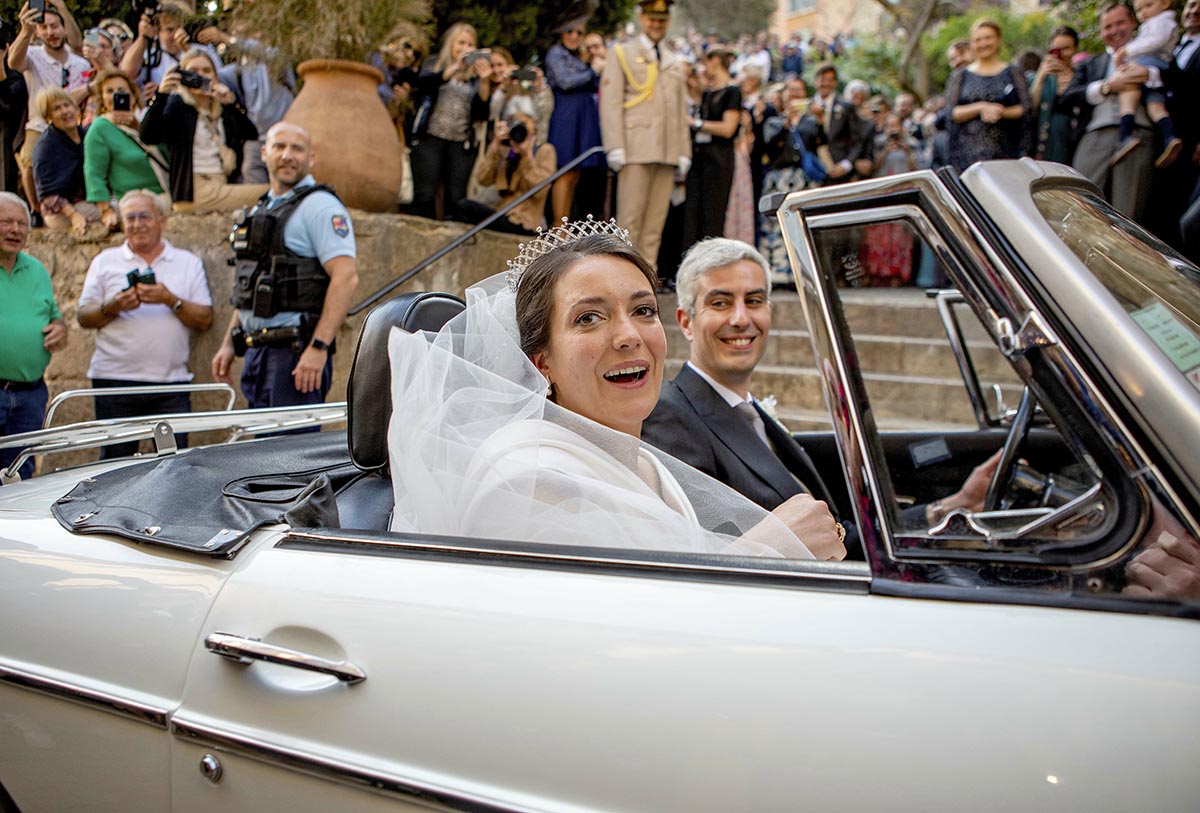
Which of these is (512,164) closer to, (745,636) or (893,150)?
(893,150)

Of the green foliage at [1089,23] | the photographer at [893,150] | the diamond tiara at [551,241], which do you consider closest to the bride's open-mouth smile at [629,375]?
the diamond tiara at [551,241]

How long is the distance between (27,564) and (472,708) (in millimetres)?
1020

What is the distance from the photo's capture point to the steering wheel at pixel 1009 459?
2381mm

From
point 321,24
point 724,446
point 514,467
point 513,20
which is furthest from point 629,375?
point 513,20

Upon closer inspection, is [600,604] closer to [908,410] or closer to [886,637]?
[886,637]

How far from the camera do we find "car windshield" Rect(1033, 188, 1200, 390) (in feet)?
3.86

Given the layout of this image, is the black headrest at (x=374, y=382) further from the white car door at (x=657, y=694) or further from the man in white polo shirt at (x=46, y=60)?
the man in white polo shirt at (x=46, y=60)

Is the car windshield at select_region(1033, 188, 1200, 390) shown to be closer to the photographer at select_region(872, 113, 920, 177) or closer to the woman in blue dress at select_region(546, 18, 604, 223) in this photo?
the woman in blue dress at select_region(546, 18, 604, 223)

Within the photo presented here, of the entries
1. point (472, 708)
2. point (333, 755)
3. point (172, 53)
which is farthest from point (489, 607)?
point (172, 53)

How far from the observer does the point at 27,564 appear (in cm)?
169

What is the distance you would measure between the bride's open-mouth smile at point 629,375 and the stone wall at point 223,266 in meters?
4.02

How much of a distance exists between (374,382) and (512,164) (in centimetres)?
512

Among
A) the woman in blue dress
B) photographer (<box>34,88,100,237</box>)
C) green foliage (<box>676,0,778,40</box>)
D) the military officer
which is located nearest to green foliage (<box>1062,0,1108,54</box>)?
the military officer

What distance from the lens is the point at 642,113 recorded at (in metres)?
6.86
